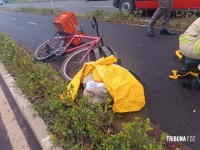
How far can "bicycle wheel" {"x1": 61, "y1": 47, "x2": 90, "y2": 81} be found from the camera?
5477 mm

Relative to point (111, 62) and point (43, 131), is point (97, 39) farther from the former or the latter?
point (43, 131)

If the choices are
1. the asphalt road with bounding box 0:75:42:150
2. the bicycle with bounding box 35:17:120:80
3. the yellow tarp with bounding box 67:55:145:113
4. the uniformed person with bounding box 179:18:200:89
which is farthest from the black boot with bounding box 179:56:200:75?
the asphalt road with bounding box 0:75:42:150

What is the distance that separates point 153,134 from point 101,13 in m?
10.8

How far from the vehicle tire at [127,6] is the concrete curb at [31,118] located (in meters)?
7.52

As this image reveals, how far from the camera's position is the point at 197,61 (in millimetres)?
4570

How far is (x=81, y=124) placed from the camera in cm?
339

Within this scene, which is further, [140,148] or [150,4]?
[150,4]

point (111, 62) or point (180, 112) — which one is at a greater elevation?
point (111, 62)

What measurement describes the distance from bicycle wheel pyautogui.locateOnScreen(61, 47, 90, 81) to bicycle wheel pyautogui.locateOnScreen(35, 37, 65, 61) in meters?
1.04

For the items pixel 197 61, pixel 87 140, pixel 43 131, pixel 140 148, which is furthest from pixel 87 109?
pixel 197 61

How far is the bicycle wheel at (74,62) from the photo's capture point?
548cm

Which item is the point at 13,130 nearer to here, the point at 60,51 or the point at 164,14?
the point at 60,51

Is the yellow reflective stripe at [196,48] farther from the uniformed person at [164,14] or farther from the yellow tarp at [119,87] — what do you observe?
the uniformed person at [164,14]

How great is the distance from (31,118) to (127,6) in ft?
30.1
